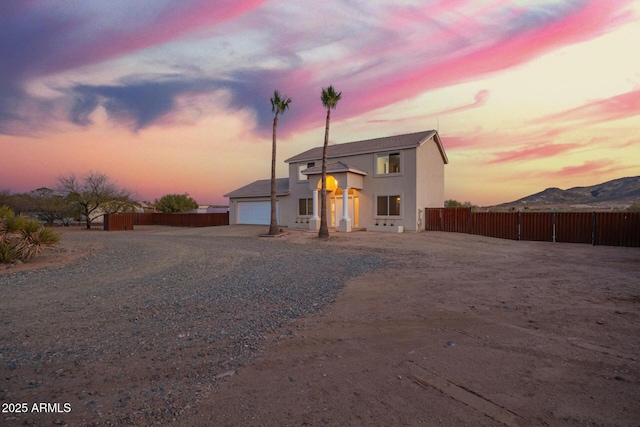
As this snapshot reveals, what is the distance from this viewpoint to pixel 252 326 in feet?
17.9

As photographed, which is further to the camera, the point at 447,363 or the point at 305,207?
the point at 305,207

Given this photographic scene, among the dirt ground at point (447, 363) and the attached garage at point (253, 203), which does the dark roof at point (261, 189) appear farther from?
the dirt ground at point (447, 363)

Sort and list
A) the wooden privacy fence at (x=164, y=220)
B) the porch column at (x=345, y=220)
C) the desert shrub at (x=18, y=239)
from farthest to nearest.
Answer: the wooden privacy fence at (x=164, y=220)
the porch column at (x=345, y=220)
the desert shrub at (x=18, y=239)

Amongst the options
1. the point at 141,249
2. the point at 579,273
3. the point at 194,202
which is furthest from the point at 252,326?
the point at 194,202

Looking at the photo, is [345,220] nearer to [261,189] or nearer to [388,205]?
[388,205]

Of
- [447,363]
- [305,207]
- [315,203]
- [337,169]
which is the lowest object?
[447,363]

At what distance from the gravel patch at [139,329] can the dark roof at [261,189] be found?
21.3m

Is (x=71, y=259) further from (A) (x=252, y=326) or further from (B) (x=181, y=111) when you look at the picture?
(B) (x=181, y=111)

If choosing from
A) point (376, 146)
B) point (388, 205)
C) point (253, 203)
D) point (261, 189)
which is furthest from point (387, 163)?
point (253, 203)

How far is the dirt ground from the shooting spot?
10.2 ft

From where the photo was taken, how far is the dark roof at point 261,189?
32.3m

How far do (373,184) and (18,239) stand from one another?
2059cm

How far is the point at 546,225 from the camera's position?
20578mm

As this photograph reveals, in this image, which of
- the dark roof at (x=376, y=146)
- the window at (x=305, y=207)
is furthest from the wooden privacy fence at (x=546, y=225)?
the window at (x=305, y=207)
